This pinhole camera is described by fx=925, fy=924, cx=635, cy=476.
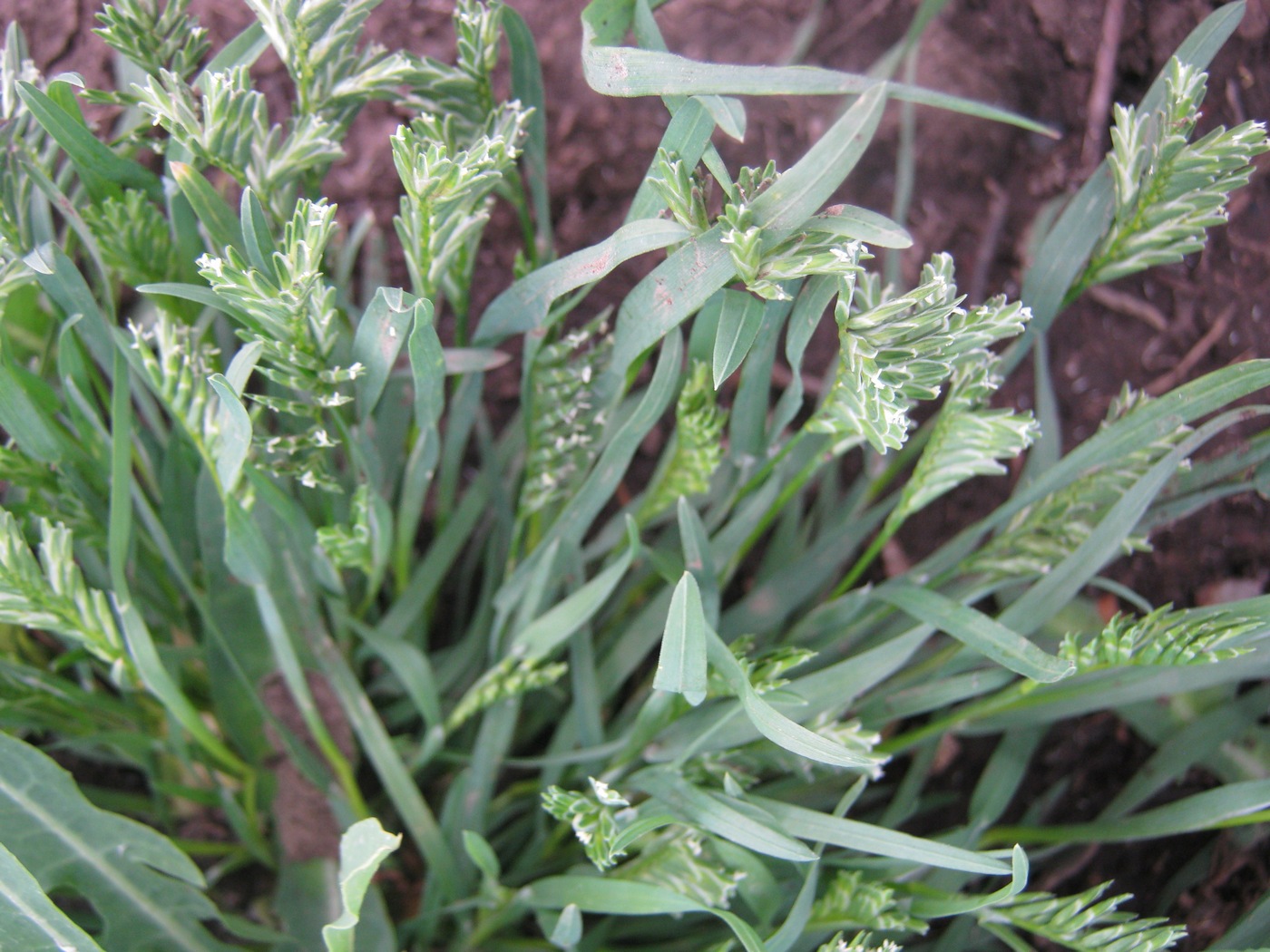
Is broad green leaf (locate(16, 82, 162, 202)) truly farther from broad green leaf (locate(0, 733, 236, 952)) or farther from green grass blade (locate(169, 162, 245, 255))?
broad green leaf (locate(0, 733, 236, 952))

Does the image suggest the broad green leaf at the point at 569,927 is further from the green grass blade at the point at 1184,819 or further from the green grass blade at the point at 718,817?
the green grass blade at the point at 1184,819

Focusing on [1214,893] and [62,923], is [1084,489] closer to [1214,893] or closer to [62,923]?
[1214,893]

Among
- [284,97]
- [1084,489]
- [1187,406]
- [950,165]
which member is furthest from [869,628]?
[284,97]

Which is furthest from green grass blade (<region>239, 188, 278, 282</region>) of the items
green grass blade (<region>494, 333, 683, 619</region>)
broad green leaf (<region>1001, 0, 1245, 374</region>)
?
broad green leaf (<region>1001, 0, 1245, 374</region>)

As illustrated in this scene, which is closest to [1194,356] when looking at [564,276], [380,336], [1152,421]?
[1152,421]

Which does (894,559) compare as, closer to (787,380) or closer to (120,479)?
(787,380)

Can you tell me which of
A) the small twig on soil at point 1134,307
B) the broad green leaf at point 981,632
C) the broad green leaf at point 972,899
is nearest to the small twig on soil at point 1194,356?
the small twig on soil at point 1134,307
